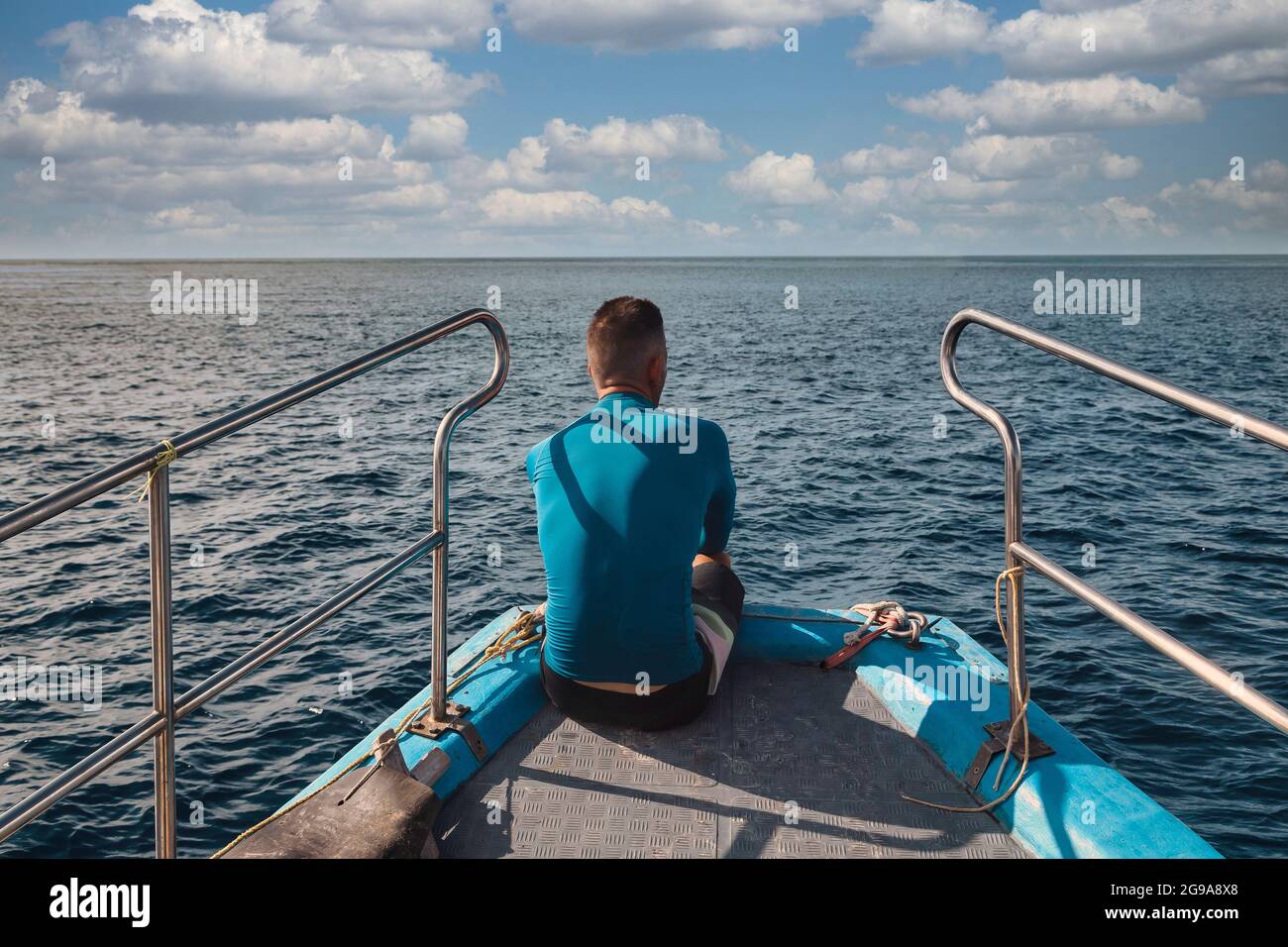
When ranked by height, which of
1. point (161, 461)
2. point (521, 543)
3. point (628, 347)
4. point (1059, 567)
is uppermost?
point (628, 347)

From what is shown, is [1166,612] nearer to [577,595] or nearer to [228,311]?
[577,595]

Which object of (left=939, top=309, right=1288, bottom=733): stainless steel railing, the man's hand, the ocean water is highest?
(left=939, top=309, right=1288, bottom=733): stainless steel railing

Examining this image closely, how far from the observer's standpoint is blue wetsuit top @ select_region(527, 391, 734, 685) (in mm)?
3283

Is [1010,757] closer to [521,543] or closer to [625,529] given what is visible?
[625,529]

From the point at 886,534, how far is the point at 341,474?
30.1 ft

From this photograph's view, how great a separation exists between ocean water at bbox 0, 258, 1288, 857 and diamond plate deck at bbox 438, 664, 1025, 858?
4228mm

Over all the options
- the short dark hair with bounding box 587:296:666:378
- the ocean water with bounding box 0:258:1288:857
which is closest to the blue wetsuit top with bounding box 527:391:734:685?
the short dark hair with bounding box 587:296:666:378

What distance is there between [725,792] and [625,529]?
0.92m

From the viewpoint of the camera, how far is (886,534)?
14.1 m

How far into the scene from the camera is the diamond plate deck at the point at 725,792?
10.3ft

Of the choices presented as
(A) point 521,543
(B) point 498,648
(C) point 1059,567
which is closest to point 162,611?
(B) point 498,648

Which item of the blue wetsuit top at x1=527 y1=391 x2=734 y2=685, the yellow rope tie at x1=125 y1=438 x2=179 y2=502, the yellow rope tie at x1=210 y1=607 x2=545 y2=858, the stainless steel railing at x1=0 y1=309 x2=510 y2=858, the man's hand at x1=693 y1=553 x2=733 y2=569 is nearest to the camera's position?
the stainless steel railing at x1=0 y1=309 x2=510 y2=858

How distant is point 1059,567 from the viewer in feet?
10.1

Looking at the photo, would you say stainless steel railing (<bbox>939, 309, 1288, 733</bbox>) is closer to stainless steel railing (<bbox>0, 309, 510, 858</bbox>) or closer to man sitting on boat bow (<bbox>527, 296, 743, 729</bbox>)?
man sitting on boat bow (<bbox>527, 296, 743, 729</bbox>)
